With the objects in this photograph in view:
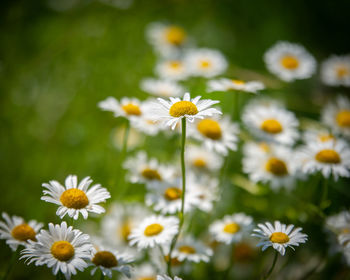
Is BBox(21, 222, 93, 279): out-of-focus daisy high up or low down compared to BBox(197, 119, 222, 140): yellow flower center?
down

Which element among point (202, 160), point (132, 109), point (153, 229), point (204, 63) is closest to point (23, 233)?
point (153, 229)

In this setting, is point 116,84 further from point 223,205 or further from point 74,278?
point 74,278

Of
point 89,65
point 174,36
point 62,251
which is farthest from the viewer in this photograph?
point 174,36

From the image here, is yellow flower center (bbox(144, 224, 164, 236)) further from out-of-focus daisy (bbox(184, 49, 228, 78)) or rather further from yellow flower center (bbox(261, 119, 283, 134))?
out-of-focus daisy (bbox(184, 49, 228, 78))

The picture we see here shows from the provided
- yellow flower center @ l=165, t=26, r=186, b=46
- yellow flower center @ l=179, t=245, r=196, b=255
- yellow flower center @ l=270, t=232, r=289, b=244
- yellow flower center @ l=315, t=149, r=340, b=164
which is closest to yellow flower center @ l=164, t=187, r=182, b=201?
yellow flower center @ l=179, t=245, r=196, b=255

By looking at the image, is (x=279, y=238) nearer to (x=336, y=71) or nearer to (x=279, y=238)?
(x=279, y=238)

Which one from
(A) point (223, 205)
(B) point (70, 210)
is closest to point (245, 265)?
(A) point (223, 205)
